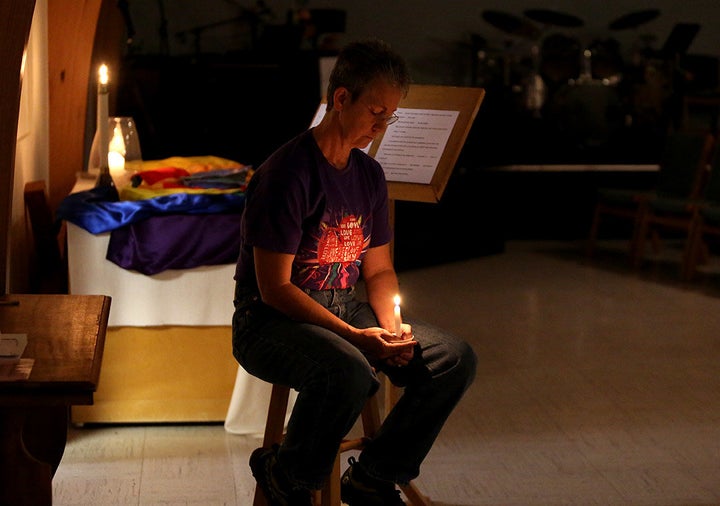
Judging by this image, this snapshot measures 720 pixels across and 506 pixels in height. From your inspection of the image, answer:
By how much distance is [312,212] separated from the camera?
261 centimetres

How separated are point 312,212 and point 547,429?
5.32 ft

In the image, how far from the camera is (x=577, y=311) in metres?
5.88

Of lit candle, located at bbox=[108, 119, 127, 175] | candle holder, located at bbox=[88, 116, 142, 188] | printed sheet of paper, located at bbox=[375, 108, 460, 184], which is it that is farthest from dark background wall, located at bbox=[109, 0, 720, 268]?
printed sheet of paper, located at bbox=[375, 108, 460, 184]

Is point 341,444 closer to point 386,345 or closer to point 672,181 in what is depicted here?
point 386,345

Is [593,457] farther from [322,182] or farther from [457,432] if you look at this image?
[322,182]

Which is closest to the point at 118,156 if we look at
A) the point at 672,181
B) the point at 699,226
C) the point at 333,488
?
the point at 333,488

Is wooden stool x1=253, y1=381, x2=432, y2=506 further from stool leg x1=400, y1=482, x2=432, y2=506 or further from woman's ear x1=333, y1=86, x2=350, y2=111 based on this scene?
woman's ear x1=333, y1=86, x2=350, y2=111

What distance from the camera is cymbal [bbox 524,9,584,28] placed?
30.5 feet

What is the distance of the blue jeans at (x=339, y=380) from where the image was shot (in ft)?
7.99

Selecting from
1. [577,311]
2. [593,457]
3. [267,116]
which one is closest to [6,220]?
[593,457]

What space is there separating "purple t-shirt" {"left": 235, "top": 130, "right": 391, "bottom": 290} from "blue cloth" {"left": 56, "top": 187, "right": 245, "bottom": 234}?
0.95 metres

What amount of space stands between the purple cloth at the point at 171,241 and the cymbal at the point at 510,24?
20.0ft

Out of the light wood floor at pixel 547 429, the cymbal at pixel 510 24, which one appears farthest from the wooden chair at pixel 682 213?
the cymbal at pixel 510 24

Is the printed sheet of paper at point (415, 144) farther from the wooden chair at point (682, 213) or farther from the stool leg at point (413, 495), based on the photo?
the wooden chair at point (682, 213)
